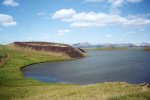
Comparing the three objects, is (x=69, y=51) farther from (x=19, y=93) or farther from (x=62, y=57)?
(x=19, y=93)

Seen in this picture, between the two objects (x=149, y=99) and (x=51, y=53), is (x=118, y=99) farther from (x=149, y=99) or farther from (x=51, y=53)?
(x=51, y=53)

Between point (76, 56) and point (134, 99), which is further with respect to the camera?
point (76, 56)

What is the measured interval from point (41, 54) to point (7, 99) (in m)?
161

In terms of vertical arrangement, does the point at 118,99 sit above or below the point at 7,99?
above

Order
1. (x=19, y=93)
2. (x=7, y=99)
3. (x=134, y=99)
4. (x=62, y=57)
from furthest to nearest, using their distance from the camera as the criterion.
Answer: (x=62, y=57) < (x=19, y=93) < (x=7, y=99) < (x=134, y=99)

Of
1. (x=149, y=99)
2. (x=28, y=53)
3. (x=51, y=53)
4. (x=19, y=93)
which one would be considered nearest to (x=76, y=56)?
(x=51, y=53)

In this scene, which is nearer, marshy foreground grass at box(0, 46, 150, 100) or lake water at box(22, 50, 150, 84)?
marshy foreground grass at box(0, 46, 150, 100)

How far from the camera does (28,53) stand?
650 ft

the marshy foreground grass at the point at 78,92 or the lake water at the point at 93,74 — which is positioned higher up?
the marshy foreground grass at the point at 78,92

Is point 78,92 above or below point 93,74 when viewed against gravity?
above

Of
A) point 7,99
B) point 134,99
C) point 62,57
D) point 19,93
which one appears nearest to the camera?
point 134,99

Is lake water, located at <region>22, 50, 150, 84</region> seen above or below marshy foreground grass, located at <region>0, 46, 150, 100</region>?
below

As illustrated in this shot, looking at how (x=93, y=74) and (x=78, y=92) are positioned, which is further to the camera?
(x=93, y=74)

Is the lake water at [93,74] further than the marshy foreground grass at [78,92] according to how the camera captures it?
Yes
